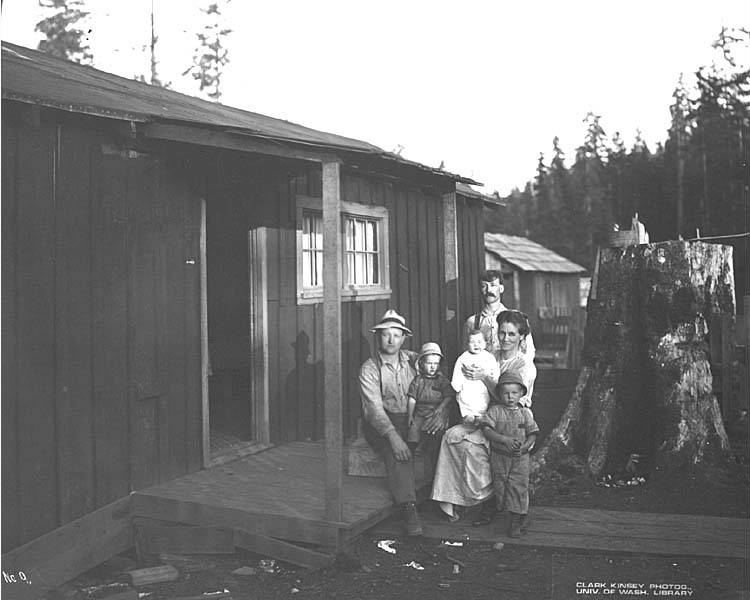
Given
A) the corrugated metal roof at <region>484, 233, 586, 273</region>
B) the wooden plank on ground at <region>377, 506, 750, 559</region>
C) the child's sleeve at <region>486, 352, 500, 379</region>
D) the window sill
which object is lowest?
the wooden plank on ground at <region>377, 506, 750, 559</region>

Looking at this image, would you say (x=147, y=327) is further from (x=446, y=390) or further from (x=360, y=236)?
(x=360, y=236)

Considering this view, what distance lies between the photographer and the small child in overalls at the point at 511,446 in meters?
5.73

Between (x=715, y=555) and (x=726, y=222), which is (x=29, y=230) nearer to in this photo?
(x=715, y=555)

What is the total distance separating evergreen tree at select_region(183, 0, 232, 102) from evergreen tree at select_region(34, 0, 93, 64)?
261 inches

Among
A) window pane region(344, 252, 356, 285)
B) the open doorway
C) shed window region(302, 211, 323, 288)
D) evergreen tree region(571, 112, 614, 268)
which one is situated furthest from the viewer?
evergreen tree region(571, 112, 614, 268)

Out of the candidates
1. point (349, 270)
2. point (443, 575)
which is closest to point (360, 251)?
point (349, 270)

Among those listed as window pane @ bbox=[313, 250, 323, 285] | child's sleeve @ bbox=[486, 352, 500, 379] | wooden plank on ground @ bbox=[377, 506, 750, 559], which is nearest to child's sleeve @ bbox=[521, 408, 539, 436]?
child's sleeve @ bbox=[486, 352, 500, 379]

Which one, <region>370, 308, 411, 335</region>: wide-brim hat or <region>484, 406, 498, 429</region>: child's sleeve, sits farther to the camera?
<region>370, 308, 411, 335</region>: wide-brim hat

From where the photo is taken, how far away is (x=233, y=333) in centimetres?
980

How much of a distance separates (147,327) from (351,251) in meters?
3.45

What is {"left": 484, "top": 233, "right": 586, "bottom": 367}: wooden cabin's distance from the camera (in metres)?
23.6

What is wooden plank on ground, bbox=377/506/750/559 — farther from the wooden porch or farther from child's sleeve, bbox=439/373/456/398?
child's sleeve, bbox=439/373/456/398

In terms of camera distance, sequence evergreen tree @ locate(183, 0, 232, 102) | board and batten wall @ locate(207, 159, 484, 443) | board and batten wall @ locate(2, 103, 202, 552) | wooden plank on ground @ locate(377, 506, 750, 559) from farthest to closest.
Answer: evergreen tree @ locate(183, 0, 232, 102)
board and batten wall @ locate(207, 159, 484, 443)
wooden plank on ground @ locate(377, 506, 750, 559)
board and batten wall @ locate(2, 103, 202, 552)

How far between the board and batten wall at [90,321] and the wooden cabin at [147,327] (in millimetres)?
12
